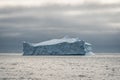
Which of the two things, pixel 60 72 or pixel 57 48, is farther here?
pixel 57 48

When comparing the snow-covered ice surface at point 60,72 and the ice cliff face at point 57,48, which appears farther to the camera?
the ice cliff face at point 57,48

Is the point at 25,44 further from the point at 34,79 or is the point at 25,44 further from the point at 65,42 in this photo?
the point at 34,79

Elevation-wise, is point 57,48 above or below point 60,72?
above

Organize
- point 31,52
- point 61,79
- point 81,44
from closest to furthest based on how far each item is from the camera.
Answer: point 61,79, point 81,44, point 31,52

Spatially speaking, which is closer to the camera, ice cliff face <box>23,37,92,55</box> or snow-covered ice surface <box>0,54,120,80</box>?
snow-covered ice surface <box>0,54,120,80</box>

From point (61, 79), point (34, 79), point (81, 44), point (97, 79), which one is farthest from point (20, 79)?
point (81, 44)

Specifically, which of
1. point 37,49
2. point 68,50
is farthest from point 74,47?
point 37,49

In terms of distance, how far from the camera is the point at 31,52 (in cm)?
14712

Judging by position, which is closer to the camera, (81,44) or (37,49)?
(81,44)

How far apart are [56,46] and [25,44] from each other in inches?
485

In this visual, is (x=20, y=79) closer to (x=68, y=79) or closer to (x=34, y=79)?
(x=34, y=79)

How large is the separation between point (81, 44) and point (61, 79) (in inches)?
3451

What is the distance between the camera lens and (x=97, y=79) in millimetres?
51188

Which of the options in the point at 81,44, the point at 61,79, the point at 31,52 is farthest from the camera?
the point at 31,52
